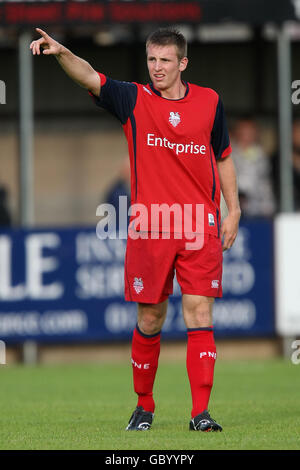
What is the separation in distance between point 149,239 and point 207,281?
1.34ft

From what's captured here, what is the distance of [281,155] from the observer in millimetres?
13047

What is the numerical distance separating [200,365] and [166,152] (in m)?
1.20

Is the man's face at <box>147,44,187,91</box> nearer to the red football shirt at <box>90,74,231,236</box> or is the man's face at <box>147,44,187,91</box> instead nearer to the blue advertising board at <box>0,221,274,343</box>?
the red football shirt at <box>90,74,231,236</box>

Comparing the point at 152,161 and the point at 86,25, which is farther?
the point at 86,25

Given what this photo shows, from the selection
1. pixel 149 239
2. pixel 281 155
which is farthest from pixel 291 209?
pixel 149 239

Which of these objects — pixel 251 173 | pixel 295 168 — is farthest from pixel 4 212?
pixel 295 168

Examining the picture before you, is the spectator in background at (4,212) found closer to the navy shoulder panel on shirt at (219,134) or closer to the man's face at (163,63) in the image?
the navy shoulder panel on shirt at (219,134)

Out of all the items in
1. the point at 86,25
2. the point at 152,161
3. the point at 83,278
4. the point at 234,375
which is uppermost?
the point at 86,25

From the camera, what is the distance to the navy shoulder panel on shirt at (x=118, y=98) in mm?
6293

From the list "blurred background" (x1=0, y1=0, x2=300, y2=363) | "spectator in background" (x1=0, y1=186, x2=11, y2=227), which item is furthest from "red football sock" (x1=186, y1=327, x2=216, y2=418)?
"spectator in background" (x1=0, y1=186, x2=11, y2=227)

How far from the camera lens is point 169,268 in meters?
6.35

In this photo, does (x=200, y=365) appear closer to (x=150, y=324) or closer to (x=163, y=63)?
(x=150, y=324)

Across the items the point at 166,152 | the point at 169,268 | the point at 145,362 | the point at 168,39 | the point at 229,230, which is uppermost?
the point at 168,39
